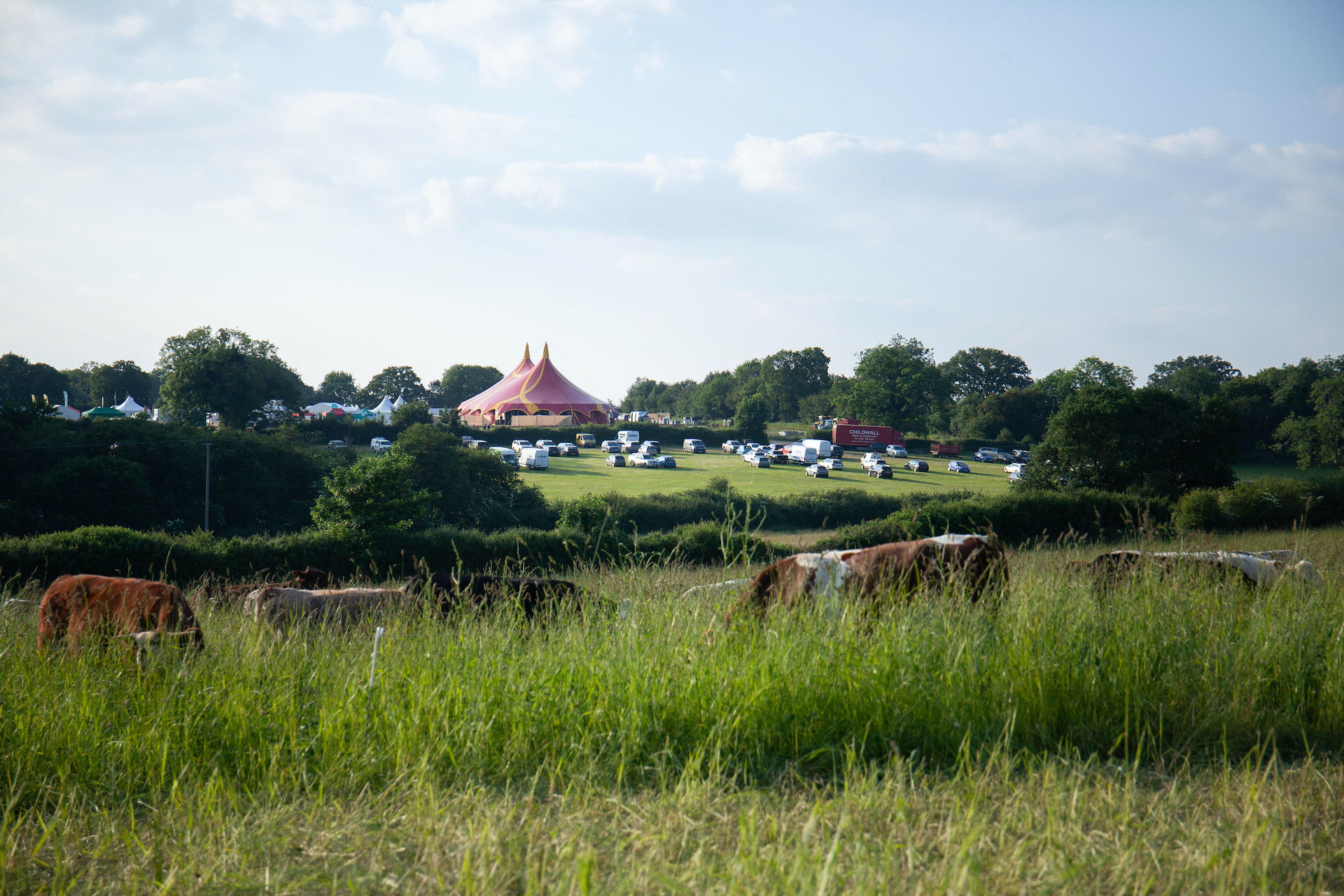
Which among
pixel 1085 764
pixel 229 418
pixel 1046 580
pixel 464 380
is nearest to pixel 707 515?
pixel 1046 580

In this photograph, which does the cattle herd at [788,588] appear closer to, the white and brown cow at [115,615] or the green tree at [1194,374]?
the white and brown cow at [115,615]

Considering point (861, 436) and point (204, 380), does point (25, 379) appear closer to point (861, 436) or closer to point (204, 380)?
point (204, 380)

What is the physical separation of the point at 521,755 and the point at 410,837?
634 mm

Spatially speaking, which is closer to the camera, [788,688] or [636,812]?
[636,812]

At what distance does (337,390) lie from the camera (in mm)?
118562

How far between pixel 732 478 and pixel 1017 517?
2165 cm

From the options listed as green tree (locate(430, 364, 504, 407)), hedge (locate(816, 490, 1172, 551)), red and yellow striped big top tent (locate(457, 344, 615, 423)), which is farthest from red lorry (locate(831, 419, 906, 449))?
green tree (locate(430, 364, 504, 407))

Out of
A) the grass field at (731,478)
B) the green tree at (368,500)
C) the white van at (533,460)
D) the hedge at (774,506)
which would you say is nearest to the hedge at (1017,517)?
the hedge at (774,506)

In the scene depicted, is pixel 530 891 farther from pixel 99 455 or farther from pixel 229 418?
pixel 229 418

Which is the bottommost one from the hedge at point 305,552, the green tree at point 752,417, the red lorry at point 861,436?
the hedge at point 305,552

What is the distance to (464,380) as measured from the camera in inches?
4914

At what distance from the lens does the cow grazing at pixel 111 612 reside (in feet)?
15.1

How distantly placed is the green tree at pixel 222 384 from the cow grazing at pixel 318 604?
48976 millimetres

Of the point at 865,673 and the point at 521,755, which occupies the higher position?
the point at 865,673
